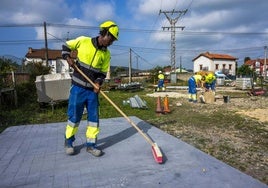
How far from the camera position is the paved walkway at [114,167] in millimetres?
3336

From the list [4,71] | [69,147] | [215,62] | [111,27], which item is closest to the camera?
[111,27]

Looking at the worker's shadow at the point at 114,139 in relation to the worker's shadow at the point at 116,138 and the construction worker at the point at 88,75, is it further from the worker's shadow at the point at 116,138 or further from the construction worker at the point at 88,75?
the construction worker at the point at 88,75

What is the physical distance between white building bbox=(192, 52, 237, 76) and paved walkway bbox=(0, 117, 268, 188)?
212 ft

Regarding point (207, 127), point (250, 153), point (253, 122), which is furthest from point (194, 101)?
point (250, 153)

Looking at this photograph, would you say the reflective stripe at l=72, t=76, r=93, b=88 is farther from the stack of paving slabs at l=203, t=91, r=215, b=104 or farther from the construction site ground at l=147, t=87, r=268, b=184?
the stack of paving slabs at l=203, t=91, r=215, b=104

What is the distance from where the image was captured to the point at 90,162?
4.03 m

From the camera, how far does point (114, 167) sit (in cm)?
382

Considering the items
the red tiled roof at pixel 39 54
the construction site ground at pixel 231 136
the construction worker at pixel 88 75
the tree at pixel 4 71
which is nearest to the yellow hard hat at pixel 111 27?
the construction worker at pixel 88 75

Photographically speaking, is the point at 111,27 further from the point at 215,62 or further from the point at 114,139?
the point at 215,62

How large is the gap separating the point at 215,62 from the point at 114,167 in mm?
67934

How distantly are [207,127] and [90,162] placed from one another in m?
4.62

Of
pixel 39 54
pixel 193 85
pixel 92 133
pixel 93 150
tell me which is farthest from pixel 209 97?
pixel 39 54

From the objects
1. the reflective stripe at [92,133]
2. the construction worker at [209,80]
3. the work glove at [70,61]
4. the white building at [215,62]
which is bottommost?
the reflective stripe at [92,133]

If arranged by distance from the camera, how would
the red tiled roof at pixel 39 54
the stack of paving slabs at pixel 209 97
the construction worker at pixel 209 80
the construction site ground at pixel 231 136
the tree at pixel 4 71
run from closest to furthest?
the construction site ground at pixel 231 136
the tree at pixel 4 71
the stack of paving slabs at pixel 209 97
the construction worker at pixel 209 80
the red tiled roof at pixel 39 54
